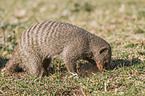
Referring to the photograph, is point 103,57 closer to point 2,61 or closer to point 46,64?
point 46,64

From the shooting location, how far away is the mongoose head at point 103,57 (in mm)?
3711

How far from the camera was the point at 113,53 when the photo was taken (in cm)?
459

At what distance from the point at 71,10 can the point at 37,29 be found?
4.35 meters

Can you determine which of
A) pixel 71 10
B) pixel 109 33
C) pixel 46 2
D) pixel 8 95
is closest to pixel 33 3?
pixel 46 2

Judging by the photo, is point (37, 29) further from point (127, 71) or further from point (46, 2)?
point (46, 2)

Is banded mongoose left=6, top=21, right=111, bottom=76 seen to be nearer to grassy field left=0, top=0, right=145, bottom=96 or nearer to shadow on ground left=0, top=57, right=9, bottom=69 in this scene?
grassy field left=0, top=0, right=145, bottom=96

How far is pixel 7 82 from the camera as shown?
3752 mm

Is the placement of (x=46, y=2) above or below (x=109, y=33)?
above

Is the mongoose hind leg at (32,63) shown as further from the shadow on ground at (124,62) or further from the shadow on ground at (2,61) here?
the shadow on ground at (124,62)

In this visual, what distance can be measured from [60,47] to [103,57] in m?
0.78

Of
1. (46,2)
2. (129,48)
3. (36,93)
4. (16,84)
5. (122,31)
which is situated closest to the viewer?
(36,93)

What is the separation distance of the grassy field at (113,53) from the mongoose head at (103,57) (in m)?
0.15

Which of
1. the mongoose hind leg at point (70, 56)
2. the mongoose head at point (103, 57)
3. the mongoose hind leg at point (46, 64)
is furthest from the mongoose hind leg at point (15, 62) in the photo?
the mongoose head at point (103, 57)

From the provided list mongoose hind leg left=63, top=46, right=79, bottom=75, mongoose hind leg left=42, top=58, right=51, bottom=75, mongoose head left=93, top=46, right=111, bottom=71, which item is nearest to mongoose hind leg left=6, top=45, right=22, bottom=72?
mongoose hind leg left=42, top=58, right=51, bottom=75
